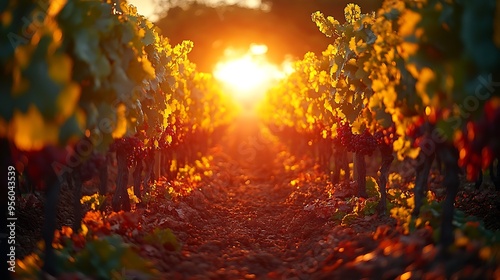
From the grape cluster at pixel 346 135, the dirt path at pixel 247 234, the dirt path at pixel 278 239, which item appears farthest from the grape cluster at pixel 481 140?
the grape cluster at pixel 346 135

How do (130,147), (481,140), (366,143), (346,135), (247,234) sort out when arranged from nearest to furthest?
(481,140) → (130,147) → (247,234) → (366,143) → (346,135)

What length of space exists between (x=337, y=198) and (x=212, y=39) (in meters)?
26.5

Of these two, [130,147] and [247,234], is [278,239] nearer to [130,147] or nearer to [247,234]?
[247,234]

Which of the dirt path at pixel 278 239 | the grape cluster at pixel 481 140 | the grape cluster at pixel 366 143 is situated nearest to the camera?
the grape cluster at pixel 481 140

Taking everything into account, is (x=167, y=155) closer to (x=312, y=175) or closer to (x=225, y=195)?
(x=225, y=195)

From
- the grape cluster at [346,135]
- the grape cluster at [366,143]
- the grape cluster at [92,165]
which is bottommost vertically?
the grape cluster at [92,165]

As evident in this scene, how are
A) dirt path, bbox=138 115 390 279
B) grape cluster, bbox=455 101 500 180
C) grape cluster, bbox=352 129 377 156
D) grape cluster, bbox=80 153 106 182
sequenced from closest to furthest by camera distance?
1. grape cluster, bbox=455 101 500 180
2. grape cluster, bbox=80 153 106 182
3. dirt path, bbox=138 115 390 279
4. grape cluster, bbox=352 129 377 156

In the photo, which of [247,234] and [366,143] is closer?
[247,234]

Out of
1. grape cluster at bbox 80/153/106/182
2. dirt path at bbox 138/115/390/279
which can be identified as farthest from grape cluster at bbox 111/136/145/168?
grape cluster at bbox 80/153/106/182

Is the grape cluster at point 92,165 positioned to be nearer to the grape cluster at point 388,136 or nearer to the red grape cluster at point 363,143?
the grape cluster at point 388,136

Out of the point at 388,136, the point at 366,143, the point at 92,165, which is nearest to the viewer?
the point at 92,165

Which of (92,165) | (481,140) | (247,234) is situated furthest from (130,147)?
(481,140)

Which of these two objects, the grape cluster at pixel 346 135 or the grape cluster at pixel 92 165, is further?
the grape cluster at pixel 346 135

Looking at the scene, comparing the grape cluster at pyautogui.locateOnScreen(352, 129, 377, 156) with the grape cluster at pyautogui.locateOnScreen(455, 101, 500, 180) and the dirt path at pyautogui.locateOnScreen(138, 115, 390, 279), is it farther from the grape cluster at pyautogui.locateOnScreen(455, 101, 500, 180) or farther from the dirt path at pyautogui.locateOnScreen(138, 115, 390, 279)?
the grape cluster at pyautogui.locateOnScreen(455, 101, 500, 180)
